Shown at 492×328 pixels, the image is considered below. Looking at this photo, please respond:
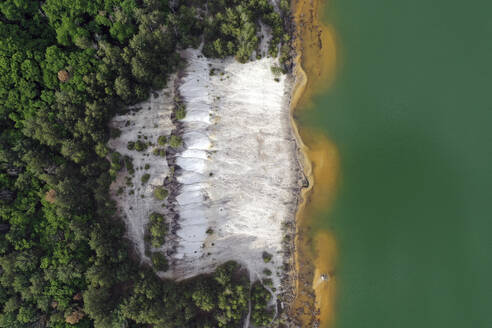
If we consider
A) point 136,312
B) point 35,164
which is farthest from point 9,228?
point 136,312

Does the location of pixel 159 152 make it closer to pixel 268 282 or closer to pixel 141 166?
pixel 141 166

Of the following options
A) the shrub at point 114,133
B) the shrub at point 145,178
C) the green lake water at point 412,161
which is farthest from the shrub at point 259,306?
the shrub at point 114,133

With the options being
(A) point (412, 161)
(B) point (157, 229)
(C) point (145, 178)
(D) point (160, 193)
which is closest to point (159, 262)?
(B) point (157, 229)

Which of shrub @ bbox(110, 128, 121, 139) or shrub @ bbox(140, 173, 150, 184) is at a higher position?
shrub @ bbox(110, 128, 121, 139)

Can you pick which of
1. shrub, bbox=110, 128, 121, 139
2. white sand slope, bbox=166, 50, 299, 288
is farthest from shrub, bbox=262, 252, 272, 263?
shrub, bbox=110, 128, 121, 139

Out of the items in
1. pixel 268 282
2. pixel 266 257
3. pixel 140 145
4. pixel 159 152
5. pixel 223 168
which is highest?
pixel 140 145

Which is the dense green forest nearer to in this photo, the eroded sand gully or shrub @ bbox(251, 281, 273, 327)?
the eroded sand gully

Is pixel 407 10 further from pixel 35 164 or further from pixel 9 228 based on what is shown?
pixel 9 228
